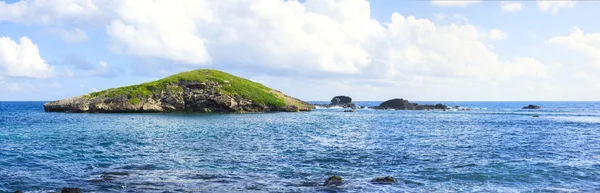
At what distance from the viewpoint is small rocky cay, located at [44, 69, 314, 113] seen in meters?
127

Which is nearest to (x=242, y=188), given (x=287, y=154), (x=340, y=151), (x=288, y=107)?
(x=287, y=154)

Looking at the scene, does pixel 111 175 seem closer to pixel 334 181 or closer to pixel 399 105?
pixel 334 181

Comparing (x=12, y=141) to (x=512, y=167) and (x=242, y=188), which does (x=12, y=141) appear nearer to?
(x=242, y=188)

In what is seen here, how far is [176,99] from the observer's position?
132 meters

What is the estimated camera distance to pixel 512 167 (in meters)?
35.2

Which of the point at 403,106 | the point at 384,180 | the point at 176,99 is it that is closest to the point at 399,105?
the point at 403,106

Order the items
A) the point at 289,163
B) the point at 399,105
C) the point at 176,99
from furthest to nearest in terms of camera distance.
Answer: the point at 399,105
the point at 176,99
the point at 289,163

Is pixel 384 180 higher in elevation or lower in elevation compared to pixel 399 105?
lower

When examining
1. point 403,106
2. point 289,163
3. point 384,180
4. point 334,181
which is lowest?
point 384,180

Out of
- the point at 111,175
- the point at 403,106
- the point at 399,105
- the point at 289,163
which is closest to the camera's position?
the point at 111,175

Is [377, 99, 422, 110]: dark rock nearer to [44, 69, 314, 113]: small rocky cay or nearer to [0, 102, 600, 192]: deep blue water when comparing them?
[44, 69, 314, 113]: small rocky cay

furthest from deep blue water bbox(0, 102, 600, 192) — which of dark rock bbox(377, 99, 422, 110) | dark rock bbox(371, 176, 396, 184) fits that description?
dark rock bbox(377, 99, 422, 110)

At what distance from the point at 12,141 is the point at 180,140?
18310mm

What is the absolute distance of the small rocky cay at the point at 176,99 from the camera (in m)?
127
